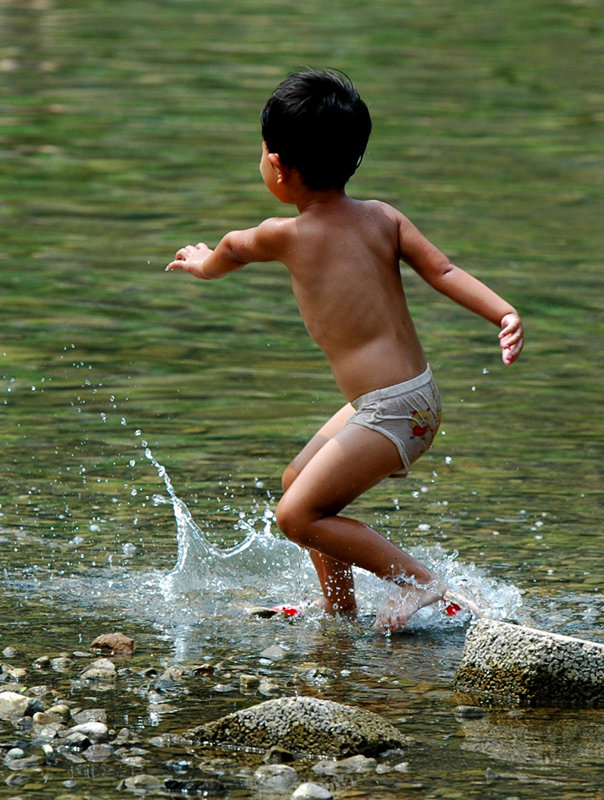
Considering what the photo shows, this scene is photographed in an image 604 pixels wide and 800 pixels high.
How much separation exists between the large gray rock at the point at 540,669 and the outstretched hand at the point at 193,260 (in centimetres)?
163

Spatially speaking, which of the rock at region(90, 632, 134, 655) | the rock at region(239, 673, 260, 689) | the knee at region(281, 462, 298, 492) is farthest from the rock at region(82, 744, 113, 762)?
the knee at region(281, 462, 298, 492)

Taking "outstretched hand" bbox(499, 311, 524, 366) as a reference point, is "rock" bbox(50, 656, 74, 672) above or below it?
below

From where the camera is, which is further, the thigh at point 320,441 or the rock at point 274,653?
the thigh at point 320,441

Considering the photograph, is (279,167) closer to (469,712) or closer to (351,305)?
(351,305)

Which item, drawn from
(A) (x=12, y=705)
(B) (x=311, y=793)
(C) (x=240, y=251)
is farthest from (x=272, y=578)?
(B) (x=311, y=793)

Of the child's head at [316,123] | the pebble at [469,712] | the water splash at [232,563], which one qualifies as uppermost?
the child's head at [316,123]

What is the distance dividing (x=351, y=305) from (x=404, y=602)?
902 millimetres

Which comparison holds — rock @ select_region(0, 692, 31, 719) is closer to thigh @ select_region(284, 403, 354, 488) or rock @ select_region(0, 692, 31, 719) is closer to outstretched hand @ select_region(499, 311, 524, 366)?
thigh @ select_region(284, 403, 354, 488)

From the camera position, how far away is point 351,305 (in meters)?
4.85

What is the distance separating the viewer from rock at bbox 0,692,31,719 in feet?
12.9

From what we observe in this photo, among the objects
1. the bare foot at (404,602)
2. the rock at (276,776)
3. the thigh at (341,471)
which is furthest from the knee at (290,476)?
the rock at (276,776)

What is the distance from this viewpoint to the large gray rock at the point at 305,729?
12.2 ft

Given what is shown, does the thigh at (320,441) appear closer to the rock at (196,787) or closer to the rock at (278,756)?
the rock at (278,756)

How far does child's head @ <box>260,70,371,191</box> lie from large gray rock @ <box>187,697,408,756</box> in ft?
5.75
